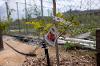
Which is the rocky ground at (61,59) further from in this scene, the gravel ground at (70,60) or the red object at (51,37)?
the red object at (51,37)

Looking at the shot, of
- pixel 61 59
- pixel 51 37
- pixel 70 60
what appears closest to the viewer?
pixel 51 37

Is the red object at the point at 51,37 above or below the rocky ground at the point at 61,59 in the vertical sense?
above

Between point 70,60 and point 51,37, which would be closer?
point 51,37

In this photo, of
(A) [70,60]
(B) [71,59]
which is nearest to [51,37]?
(A) [70,60]

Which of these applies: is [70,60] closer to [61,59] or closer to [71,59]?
[71,59]

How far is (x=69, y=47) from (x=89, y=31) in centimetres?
310

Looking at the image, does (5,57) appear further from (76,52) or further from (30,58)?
(76,52)

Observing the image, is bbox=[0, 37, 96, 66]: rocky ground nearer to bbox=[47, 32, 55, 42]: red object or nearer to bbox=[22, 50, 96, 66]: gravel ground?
bbox=[22, 50, 96, 66]: gravel ground

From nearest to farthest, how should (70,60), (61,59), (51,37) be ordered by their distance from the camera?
(51,37) → (70,60) → (61,59)

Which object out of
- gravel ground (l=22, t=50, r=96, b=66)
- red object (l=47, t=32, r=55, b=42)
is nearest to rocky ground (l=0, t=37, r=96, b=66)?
gravel ground (l=22, t=50, r=96, b=66)

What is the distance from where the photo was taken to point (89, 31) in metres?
10.6

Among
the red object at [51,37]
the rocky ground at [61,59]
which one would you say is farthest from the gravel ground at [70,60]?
the red object at [51,37]

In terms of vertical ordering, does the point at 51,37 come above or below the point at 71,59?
above

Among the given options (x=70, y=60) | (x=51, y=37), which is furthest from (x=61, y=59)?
(x=51, y=37)
